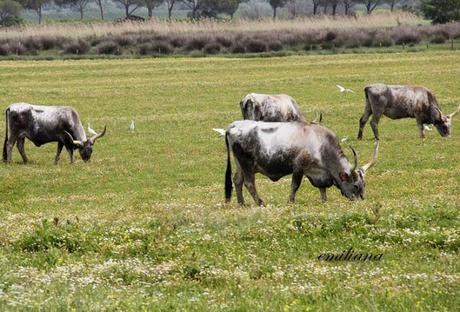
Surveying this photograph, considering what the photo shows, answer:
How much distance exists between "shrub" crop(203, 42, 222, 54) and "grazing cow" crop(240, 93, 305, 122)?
138ft

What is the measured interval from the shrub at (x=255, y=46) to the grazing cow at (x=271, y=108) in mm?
41871

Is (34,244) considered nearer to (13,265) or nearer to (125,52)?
(13,265)

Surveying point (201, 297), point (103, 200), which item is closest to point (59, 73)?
point (103, 200)

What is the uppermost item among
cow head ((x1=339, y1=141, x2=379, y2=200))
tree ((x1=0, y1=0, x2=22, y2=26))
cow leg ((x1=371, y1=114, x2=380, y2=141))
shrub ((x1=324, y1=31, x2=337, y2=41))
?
cow head ((x1=339, y1=141, x2=379, y2=200))

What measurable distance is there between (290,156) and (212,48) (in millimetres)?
52800

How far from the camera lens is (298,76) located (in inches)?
2004

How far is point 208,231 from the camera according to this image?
1361 centimetres

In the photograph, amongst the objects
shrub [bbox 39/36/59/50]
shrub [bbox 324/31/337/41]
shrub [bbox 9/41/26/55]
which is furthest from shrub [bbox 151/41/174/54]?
shrub [bbox 324/31/337/41]

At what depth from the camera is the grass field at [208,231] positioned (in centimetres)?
1011

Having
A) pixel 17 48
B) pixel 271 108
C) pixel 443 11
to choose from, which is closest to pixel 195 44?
pixel 17 48

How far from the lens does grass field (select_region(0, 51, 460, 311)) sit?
10.1 meters

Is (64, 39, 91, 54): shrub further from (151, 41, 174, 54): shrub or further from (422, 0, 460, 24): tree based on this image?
(422, 0, 460, 24): tree

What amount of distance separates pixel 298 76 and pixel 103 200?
102 ft

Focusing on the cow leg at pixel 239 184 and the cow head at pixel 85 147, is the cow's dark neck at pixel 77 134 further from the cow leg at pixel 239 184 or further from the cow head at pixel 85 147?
the cow leg at pixel 239 184
